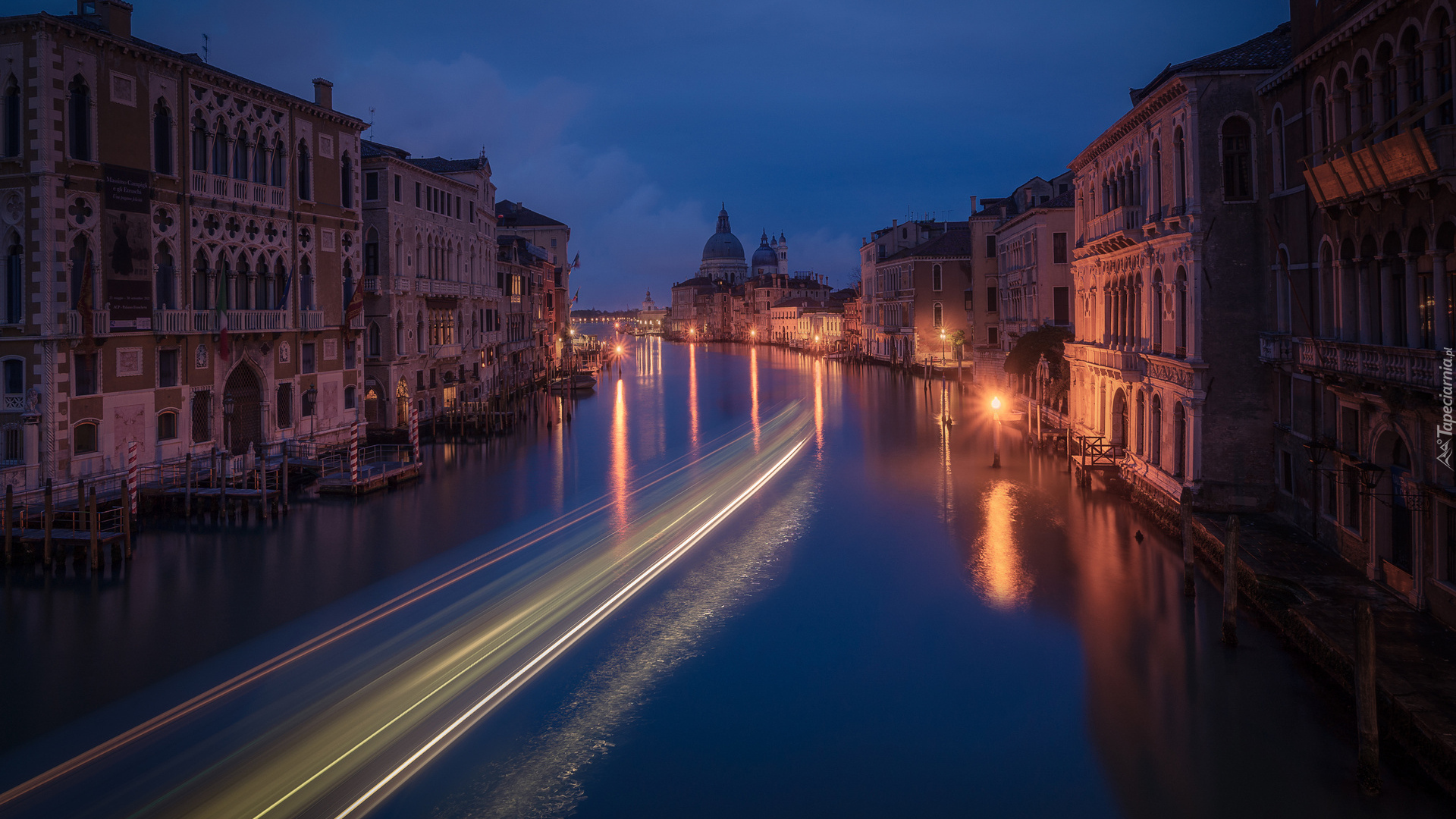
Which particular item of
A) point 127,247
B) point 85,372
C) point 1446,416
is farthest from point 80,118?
point 1446,416

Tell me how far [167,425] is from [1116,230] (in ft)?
86.4

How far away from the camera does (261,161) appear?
1141 inches

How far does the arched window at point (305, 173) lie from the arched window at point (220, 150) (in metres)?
3.31

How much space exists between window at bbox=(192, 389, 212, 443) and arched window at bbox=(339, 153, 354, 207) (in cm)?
968

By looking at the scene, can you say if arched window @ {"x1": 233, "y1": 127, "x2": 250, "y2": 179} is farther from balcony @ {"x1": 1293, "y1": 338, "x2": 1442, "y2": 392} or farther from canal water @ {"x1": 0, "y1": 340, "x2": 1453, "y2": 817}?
balcony @ {"x1": 1293, "y1": 338, "x2": 1442, "y2": 392}

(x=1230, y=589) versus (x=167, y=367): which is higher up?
(x=167, y=367)

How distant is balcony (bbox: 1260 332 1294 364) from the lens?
62.8ft

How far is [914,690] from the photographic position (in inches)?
503

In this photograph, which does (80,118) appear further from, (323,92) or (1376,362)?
(1376,362)

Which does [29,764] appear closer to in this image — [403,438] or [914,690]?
[914,690]

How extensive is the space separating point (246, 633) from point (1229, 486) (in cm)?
1970

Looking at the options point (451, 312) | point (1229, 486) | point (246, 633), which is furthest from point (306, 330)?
point (1229, 486)

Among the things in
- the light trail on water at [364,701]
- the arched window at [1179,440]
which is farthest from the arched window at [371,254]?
the arched window at [1179,440]

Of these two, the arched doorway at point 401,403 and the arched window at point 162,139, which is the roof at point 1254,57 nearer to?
the arched window at point 162,139
